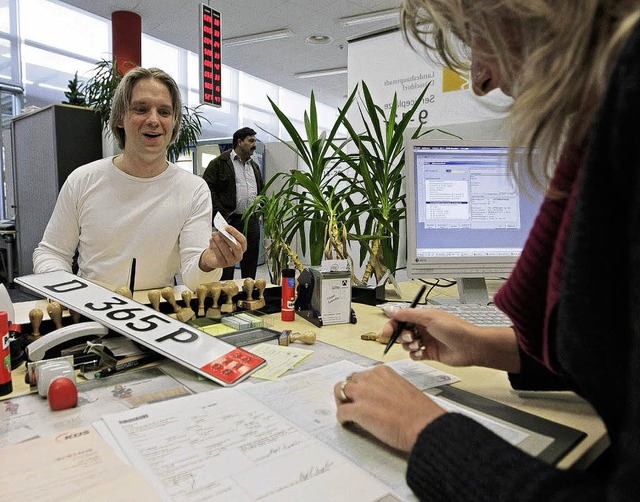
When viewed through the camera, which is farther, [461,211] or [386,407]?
[461,211]

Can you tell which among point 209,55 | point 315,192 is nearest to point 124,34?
point 209,55

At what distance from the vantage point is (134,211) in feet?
5.77

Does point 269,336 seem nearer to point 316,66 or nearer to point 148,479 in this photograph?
point 148,479

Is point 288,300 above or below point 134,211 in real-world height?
below

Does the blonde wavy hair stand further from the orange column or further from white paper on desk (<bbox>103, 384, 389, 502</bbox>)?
the orange column

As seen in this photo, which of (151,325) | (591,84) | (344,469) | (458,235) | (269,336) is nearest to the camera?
(591,84)

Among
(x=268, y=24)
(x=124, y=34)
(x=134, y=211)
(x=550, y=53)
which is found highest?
(x=268, y=24)

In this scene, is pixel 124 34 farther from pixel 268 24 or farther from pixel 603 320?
pixel 603 320

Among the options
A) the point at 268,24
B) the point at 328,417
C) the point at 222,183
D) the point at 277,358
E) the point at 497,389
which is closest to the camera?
the point at 328,417

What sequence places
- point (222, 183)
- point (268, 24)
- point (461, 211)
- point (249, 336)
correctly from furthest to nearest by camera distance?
point (268, 24) < point (222, 183) < point (461, 211) < point (249, 336)

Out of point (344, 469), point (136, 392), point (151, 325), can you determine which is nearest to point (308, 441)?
point (344, 469)

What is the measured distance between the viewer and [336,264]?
3.85ft

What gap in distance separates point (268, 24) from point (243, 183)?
7.06 feet

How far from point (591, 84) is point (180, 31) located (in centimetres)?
588
